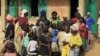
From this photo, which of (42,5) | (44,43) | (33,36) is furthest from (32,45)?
(42,5)

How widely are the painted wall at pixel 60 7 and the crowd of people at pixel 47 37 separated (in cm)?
541

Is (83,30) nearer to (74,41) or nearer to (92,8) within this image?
(74,41)

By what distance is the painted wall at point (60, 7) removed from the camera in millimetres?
24625

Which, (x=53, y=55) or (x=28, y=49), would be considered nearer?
(x=28, y=49)

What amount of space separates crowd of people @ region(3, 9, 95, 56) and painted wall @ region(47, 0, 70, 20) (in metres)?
5.41

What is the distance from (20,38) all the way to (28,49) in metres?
1.80

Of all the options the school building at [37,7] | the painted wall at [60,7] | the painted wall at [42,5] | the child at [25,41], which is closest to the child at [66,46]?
the child at [25,41]

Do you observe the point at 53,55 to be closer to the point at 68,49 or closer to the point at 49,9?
the point at 68,49

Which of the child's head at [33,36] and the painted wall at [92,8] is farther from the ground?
the child's head at [33,36]

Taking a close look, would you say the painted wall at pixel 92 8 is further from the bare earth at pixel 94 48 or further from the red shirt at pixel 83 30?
Answer: the red shirt at pixel 83 30

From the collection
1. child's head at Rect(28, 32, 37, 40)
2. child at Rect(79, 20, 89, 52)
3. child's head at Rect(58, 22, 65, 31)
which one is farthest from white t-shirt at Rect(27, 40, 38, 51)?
child at Rect(79, 20, 89, 52)

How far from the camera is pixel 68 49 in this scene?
1686 centimetres

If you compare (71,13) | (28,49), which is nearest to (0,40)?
(71,13)

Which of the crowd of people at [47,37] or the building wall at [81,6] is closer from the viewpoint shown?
the crowd of people at [47,37]
